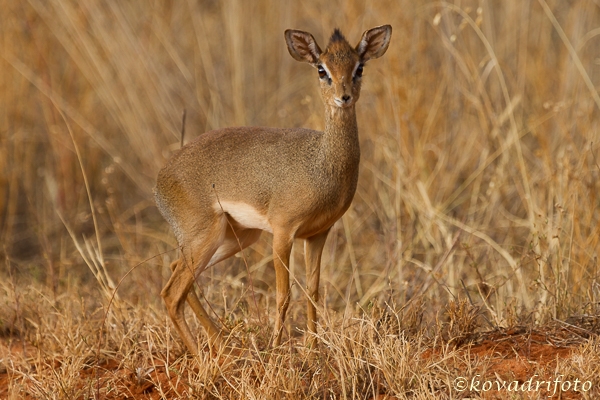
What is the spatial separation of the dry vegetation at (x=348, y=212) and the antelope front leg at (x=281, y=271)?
98 mm

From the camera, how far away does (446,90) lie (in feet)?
24.8

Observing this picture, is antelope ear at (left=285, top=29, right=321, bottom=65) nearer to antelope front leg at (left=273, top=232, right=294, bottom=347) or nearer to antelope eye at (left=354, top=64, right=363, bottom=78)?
antelope eye at (left=354, top=64, right=363, bottom=78)

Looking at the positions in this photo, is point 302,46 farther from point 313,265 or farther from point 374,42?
point 313,265

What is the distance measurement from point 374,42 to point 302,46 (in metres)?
0.38

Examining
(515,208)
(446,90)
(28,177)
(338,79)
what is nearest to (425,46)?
(446,90)

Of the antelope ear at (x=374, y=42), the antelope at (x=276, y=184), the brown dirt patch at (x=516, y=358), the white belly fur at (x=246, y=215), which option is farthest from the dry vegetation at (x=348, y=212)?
the antelope ear at (x=374, y=42)

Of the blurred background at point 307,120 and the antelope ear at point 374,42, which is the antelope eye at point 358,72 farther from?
the blurred background at point 307,120

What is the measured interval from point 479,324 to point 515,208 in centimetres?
320

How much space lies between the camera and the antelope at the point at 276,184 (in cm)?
424

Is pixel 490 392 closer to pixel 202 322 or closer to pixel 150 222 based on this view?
pixel 202 322

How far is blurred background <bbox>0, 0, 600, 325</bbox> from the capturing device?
655 centimetres

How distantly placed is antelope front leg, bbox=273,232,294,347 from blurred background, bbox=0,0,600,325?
1.54m

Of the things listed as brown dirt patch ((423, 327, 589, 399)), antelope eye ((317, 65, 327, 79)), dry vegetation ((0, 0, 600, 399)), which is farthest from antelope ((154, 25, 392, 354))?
brown dirt patch ((423, 327, 589, 399))

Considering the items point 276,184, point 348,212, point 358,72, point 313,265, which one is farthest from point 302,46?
point 348,212
